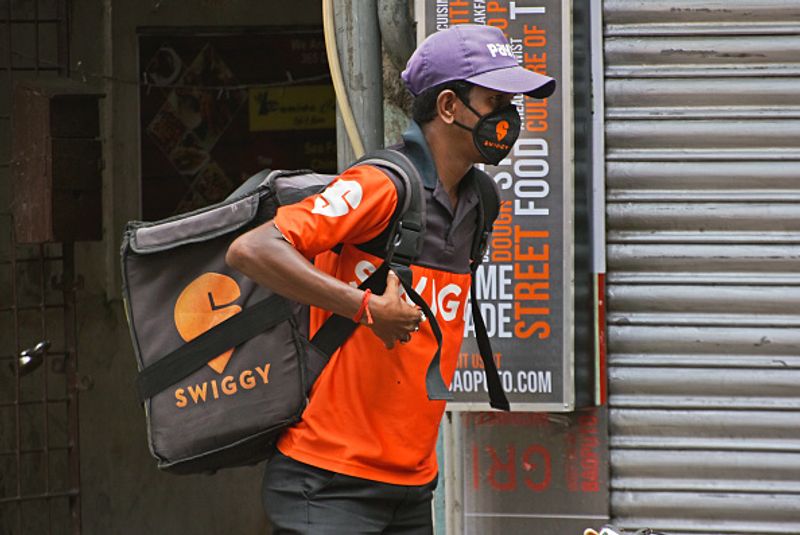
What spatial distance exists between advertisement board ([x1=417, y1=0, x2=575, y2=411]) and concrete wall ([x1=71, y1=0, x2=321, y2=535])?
3.38m

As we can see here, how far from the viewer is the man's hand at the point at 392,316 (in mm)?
3131

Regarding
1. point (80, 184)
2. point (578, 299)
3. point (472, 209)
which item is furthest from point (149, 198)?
point (472, 209)

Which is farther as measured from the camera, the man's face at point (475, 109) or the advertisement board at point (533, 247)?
the advertisement board at point (533, 247)

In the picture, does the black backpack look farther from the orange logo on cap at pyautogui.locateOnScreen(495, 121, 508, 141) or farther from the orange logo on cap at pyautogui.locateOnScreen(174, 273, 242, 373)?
the orange logo on cap at pyautogui.locateOnScreen(495, 121, 508, 141)

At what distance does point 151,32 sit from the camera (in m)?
8.26

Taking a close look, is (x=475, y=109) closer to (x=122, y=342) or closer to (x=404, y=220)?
(x=404, y=220)

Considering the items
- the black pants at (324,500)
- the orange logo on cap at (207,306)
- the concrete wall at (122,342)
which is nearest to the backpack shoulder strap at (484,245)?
the black pants at (324,500)

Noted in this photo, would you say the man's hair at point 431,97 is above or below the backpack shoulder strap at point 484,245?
above

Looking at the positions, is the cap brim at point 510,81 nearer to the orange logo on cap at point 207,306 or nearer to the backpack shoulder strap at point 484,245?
the backpack shoulder strap at point 484,245

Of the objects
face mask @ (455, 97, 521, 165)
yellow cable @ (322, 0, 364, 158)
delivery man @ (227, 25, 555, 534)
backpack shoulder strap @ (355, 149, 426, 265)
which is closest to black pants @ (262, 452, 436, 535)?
delivery man @ (227, 25, 555, 534)

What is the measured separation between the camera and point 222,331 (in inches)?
134

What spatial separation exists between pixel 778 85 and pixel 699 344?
0.96 meters

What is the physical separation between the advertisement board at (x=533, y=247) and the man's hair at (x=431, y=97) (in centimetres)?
147

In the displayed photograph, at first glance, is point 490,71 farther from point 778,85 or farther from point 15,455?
point 15,455
